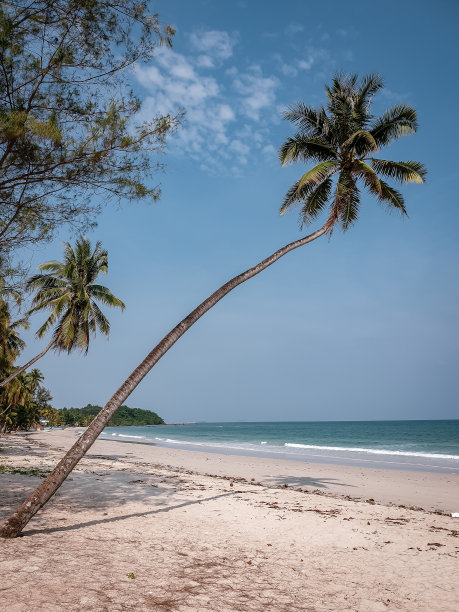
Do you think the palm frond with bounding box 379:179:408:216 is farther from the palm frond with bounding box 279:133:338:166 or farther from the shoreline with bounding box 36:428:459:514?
the shoreline with bounding box 36:428:459:514

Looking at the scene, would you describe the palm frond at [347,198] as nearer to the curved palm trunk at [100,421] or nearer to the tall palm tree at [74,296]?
the curved palm trunk at [100,421]

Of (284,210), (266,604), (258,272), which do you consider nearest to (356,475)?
(284,210)

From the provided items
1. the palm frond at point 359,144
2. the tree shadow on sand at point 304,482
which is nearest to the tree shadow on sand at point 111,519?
the tree shadow on sand at point 304,482

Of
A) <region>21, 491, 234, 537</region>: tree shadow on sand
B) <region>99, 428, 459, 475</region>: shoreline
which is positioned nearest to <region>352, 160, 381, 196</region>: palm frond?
<region>21, 491, 234, 537</region>: tree shadow on sand

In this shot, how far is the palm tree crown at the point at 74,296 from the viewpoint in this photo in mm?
25062

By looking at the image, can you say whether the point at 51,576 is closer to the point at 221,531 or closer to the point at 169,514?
the point at 221,531

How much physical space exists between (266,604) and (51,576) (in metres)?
2.43

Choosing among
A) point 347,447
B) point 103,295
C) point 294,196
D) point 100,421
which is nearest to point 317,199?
point 294,196

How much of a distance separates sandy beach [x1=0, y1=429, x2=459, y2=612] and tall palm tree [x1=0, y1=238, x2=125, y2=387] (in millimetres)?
14370

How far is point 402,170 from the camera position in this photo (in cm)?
1140

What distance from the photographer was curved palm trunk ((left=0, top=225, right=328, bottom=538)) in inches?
243

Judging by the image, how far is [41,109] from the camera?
23.1 ft

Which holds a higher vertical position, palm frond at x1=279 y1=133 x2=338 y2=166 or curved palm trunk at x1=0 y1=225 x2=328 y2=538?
palm frond at x1=279 y1=133 x2=338 y2=166

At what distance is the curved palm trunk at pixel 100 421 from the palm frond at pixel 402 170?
521 cm
